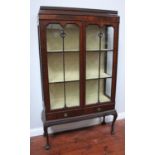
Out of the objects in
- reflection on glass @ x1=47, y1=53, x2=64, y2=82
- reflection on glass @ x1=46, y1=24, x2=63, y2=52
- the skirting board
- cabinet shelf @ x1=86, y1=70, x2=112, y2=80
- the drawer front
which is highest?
reflection on glass @ x1=46, y1=24, x2=63, y2=52

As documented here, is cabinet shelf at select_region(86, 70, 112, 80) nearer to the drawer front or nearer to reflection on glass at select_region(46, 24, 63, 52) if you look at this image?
the drawer front

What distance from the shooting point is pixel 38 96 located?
6.49 feet

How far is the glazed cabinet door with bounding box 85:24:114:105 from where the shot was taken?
182 cm

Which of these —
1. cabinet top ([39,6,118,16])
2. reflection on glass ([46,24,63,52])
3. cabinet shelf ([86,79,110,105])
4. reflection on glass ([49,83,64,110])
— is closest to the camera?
cabinet top ([39,6,118,16])

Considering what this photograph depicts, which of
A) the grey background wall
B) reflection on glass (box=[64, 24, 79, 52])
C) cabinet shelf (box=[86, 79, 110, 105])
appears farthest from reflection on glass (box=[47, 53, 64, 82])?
cabinet shelf (box=[86, 79, 110, 105])

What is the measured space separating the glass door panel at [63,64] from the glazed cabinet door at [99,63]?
5.6 inches

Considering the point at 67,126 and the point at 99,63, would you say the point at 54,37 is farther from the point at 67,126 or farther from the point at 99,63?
the point at 67,126

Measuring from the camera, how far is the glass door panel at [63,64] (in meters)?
1.68

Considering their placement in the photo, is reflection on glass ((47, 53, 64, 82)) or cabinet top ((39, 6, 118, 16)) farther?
reflection on glass ((47, 53, 64, 82))

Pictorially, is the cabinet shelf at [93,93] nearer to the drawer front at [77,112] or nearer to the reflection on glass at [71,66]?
the drawer front at [77,112]

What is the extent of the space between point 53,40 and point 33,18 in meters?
0.35
